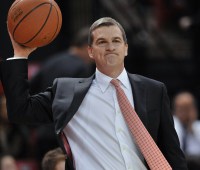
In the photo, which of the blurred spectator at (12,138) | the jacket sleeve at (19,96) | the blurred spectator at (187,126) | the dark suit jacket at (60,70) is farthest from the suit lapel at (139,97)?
the blurred spectator at (12,138)

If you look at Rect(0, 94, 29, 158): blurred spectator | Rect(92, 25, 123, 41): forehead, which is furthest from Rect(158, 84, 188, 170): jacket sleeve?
Rect(0, 94, 29, 158): blurred spectator

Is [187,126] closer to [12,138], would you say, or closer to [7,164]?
[12,138]

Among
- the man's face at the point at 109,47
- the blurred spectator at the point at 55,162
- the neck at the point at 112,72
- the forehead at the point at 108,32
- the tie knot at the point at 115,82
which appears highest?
the forehead at the point at 108,32

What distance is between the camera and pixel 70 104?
4590mm

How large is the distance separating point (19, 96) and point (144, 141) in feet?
2.71

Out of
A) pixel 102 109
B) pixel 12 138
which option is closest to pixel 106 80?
pixel 102 109

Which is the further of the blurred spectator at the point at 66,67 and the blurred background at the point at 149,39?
the blurred background at the point at 149,39

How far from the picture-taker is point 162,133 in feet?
15.3

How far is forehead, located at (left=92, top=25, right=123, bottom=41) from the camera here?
4609mm

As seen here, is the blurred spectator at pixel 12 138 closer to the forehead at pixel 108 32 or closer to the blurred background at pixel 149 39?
the blurred background at pixel 149 39

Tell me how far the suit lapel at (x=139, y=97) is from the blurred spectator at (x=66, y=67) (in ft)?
8.75

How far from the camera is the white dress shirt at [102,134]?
4496mm

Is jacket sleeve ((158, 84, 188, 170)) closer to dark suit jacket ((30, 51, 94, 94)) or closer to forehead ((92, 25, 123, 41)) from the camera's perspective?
forehead ((92, 25, 123, 41))

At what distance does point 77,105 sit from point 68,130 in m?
0.17
